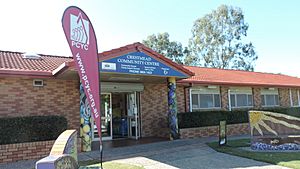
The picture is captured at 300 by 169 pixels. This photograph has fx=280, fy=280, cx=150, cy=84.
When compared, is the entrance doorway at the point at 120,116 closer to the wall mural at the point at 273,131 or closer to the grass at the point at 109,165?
the grass at the point at 109,165

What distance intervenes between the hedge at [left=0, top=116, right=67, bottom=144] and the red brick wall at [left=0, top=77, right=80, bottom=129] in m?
1.39

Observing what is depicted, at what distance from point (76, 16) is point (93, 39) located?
0.64 metres

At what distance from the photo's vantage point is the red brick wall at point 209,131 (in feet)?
43.1

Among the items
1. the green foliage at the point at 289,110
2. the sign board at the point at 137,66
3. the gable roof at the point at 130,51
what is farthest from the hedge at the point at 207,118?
the green foliage at the point at 289,110

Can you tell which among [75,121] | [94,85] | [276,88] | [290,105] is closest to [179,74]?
[75,121]

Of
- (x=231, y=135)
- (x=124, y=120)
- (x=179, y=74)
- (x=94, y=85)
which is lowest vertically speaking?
(x=231, y=135)

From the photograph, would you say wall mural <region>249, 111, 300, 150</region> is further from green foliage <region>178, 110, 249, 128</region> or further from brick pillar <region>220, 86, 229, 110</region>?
brick pillar <region>220, 86, 229, 110</region>

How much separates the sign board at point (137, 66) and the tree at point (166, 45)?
29526mm

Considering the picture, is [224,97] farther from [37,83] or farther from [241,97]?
[37,83]

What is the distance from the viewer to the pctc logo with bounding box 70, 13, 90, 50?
6.18 meters

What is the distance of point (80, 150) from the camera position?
32.8ft

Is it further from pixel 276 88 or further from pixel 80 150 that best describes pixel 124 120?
pixel 276 88

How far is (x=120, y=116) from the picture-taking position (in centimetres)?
1500

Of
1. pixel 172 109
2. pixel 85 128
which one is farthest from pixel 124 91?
pixel 85 128
